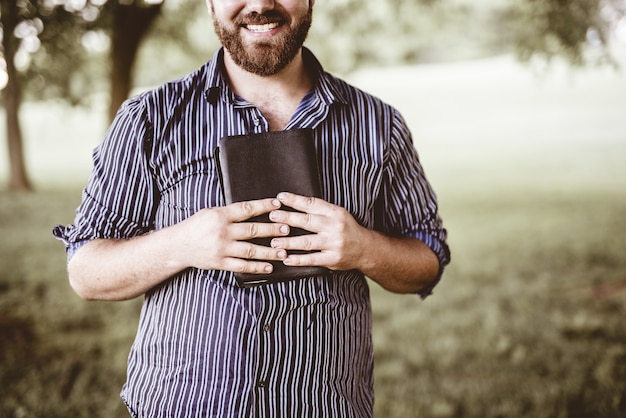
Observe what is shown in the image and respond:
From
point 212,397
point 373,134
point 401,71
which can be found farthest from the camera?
point 401,71

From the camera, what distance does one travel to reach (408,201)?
146 centimetres

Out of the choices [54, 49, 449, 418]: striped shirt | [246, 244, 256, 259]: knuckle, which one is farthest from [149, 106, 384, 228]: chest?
[246, 244, 256, 259]: knuckle

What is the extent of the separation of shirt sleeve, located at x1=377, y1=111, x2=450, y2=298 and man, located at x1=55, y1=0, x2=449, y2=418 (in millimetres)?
86

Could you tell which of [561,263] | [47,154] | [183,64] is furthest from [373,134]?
[47,154]

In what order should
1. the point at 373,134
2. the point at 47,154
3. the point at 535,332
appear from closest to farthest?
the point at 373,134 → the point at 535,332 → the point at 47,154

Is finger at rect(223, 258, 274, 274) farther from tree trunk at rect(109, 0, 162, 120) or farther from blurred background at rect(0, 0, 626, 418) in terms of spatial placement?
tree trunk at rect(109, 0, 162, 120)

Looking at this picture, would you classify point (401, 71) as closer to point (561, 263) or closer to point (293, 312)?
point (561, 263)

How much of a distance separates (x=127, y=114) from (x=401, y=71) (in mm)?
A: 6476

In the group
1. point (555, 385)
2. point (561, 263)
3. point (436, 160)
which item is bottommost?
point (555, 385)

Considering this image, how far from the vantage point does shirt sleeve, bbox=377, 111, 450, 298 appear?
1.45 metres

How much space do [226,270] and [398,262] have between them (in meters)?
0.41

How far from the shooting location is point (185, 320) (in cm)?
126

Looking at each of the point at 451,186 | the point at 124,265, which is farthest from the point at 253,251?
the point at 451,186

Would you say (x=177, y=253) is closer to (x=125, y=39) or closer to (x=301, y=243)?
(x=301, y=243)
